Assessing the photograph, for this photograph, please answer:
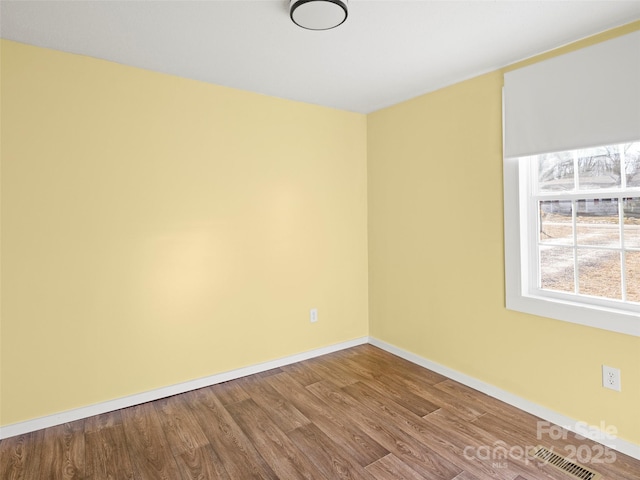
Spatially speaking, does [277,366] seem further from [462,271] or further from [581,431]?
[581,431]

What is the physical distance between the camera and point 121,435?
232 cm

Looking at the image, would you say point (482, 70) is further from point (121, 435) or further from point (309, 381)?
point (121, 435)

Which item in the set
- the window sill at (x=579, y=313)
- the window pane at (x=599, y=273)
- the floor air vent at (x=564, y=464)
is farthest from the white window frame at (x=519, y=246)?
the floor air vent at (x=564, y=464)

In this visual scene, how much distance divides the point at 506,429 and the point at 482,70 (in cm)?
249

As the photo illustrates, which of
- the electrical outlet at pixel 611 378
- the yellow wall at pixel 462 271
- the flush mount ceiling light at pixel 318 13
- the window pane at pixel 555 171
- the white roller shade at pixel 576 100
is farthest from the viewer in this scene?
the window pane at pixel 555 171

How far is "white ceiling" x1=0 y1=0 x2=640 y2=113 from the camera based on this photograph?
192 cm

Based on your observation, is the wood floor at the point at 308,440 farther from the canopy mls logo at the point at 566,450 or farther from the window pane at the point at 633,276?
the window pane at the point at 633,276

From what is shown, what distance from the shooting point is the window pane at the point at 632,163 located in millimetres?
2131

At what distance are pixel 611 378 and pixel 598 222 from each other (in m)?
0.93

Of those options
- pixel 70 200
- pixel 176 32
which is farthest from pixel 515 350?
pixel 70 200

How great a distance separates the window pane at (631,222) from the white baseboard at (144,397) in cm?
251

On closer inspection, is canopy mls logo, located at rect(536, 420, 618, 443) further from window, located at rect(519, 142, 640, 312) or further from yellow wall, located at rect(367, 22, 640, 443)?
window, located at rect(519, 142, 640, 312)

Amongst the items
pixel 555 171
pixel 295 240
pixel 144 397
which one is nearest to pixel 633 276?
pixel 555 171

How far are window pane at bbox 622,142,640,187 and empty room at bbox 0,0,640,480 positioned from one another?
0.02 meters
